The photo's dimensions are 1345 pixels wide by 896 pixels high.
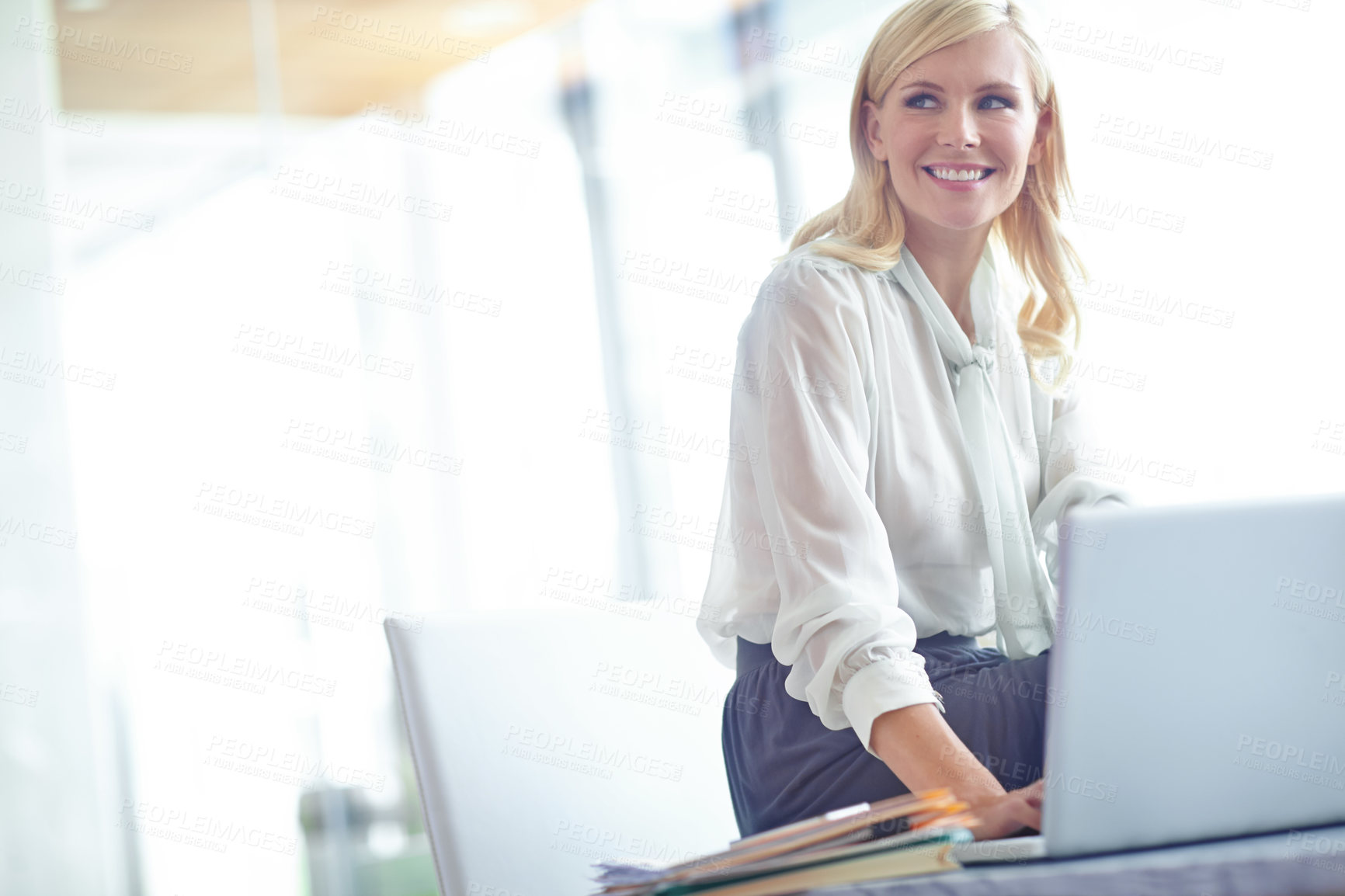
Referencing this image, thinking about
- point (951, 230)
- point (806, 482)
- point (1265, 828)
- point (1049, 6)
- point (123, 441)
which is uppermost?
point (1049, 6)

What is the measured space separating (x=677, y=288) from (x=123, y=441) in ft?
5.69

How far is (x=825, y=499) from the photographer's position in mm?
1072

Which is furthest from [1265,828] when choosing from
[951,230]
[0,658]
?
[0,658]

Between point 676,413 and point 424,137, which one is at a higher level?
point 424,137

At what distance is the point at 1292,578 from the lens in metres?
0.65

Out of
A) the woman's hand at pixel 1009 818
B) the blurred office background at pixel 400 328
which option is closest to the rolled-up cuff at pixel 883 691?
the woman's hand at pixel 1009 818

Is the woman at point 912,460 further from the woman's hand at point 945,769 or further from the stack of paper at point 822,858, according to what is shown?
the stack of paper at point 822,858

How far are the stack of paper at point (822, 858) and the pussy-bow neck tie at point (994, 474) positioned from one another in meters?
0.62

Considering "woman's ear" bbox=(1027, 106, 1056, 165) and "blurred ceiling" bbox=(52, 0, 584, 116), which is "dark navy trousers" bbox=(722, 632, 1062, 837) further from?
"blurred ceiling" bbox=(52, 0, 584, 116)

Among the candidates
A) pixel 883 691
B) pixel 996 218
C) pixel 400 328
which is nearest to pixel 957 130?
pixel 996 218

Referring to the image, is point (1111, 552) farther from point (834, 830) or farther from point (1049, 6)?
point (1049, 6)

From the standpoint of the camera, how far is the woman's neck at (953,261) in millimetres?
1400

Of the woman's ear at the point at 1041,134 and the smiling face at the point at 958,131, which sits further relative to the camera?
the woman's ear at the point at 1041,134

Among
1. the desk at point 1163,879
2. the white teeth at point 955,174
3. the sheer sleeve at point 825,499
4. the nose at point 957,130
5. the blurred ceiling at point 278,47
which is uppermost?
the blurred ceiling at point 278,47
